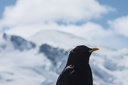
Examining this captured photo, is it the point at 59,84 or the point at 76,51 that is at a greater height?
Answer: the point at 76,51

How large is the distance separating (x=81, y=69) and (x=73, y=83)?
1.13 feet

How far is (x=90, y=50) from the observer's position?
29.9 feet

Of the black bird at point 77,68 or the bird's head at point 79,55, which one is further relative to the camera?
the bird's head at point 79,55

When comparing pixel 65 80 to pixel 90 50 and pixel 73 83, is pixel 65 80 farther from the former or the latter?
pixel 90 50

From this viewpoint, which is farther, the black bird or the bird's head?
the bird's head

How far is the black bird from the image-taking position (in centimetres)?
893

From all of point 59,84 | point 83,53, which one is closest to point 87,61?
point 83,53

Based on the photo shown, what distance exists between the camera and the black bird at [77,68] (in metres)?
8.93

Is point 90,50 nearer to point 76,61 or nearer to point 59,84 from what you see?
point 76,61

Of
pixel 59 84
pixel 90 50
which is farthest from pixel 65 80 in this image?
pixel 90 50

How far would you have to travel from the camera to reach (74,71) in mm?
8992

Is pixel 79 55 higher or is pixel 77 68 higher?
pixel 79 55

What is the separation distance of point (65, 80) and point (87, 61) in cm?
59

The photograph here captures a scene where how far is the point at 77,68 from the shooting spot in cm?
904
